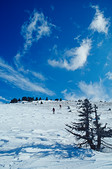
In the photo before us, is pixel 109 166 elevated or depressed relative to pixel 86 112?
depressed

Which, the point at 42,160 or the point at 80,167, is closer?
the point at 80,167

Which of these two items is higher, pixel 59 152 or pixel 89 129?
pixel 89 129

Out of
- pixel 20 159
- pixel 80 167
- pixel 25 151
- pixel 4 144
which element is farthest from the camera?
pixel 4 144

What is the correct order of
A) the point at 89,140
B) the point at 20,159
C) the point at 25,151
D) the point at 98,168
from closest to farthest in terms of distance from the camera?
the point at 98,168 < the point at 20,159 < the point at 25,151 < the point at 89,140

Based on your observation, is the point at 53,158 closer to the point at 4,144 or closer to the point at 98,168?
the point at 98,168

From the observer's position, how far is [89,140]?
507 centimetres

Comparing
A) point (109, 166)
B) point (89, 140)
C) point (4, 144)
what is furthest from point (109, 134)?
point (4, 144)

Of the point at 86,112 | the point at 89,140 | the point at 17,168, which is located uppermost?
the point at 86,112

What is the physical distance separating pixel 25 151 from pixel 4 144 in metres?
1.77

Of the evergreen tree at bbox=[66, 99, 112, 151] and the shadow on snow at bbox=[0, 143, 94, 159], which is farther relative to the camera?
the evergreen tree at bbox=[66, 99, 112, 151]

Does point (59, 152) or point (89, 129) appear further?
point (89, 129)

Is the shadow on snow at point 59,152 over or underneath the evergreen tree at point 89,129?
underneath

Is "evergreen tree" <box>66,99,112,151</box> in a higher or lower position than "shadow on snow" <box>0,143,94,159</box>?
higher

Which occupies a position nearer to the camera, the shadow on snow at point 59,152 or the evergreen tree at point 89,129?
the shadow on snow at point 59,152
